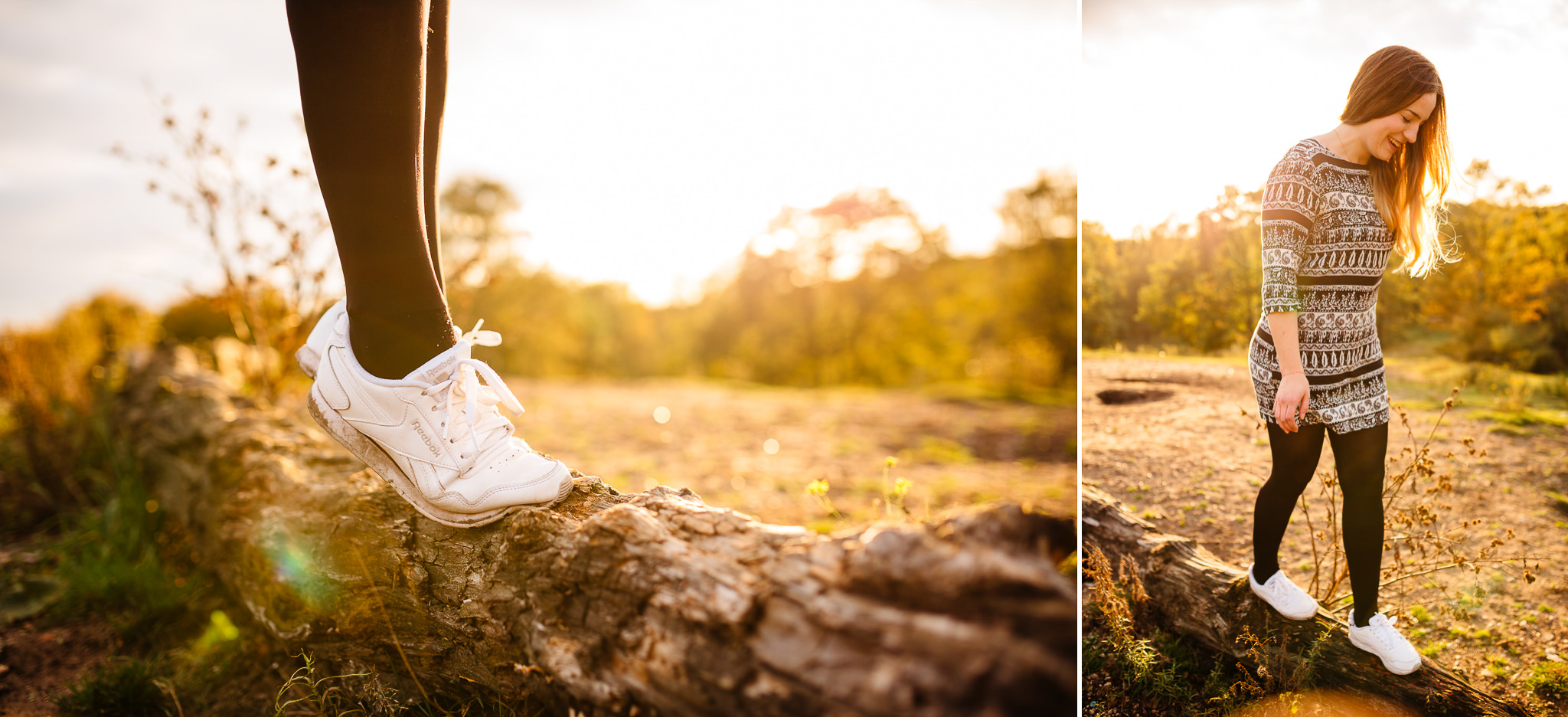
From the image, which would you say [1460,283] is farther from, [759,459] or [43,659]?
[43,659]

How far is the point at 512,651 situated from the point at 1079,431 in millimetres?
1664

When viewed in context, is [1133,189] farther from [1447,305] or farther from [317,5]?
[317,5]

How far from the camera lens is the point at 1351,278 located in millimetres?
1680

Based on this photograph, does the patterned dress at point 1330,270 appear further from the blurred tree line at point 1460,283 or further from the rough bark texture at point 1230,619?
the rough bark texture at point 1230,619

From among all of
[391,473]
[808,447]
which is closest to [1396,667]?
[391,473]

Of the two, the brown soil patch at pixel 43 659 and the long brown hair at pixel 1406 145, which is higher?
the long brown hair at pixel 1406 145

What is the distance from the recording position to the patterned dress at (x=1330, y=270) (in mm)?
1648

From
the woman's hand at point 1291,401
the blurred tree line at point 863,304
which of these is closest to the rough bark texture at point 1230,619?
the woman's hand at point 1291,401

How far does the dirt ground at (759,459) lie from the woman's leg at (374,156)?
72cm

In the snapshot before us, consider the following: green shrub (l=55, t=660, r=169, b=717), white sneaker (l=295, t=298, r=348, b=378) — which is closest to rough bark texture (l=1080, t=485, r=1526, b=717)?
white sneaker (l=295, t=298, r=348, b=378)

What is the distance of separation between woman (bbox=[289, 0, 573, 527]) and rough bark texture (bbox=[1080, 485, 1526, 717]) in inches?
67.4

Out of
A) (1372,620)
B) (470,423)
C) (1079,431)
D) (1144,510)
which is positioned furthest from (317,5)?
(1372,620)

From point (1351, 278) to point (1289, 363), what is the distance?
31 centimetres

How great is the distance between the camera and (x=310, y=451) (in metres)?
2.35
